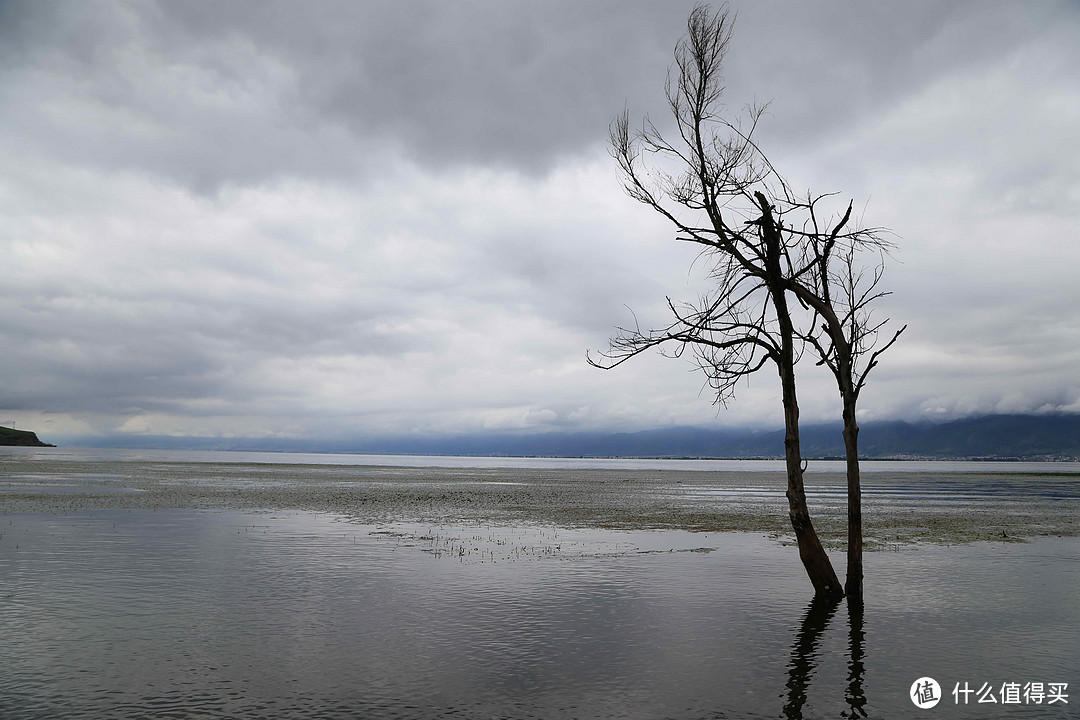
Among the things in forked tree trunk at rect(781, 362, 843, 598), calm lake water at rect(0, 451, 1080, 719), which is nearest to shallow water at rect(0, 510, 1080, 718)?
calm lake water at rect(0, 451, 1080, 719)

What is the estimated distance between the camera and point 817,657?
44.8 ft

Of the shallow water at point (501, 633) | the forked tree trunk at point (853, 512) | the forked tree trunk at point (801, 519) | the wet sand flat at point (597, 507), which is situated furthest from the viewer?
the wet sand flat at point (597, 507)

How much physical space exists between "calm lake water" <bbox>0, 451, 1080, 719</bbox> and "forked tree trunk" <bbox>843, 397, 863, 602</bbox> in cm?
75

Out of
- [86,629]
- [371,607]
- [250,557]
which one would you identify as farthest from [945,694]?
[250,557]

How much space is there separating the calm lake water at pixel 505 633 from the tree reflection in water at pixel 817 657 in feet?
0.21

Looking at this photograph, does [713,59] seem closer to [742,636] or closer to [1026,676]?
[742,636]

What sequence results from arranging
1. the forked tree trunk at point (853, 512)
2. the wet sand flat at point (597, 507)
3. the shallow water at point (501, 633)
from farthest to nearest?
the wet sand flat at point (597, 507), the forked tree trunk at point (853, 512), the shallow water at point (501, 633)

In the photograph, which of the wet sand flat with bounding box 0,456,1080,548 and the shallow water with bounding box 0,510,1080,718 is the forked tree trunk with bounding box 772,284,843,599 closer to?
the shallow water with bounding box 0,510,1080,718

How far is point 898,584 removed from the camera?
21.0 meters

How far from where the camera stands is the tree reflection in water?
11188 mm

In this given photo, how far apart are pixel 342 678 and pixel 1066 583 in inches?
852

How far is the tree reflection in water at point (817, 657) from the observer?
36.7 feet

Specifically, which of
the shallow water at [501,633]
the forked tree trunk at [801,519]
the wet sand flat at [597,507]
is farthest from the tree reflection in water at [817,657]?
the wet sand flat at [597,507]

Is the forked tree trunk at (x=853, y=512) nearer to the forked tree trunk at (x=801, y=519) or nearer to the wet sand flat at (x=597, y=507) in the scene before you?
the forked tree trunk at (x=801, y=519)
